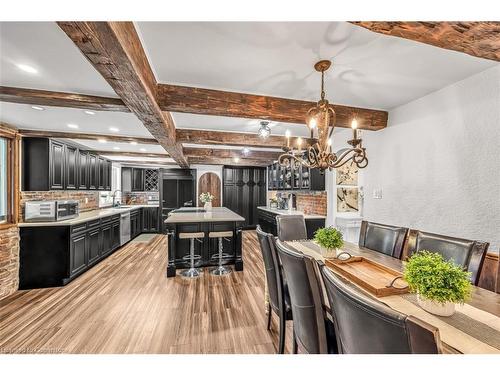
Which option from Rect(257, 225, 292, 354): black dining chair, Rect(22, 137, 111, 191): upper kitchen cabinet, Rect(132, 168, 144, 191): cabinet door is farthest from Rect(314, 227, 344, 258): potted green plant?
Rect(132, 168, 144, 191): cabinet door

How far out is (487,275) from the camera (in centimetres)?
203

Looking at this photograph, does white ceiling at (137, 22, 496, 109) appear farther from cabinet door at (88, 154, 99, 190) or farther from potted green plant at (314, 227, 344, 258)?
cabinet door at (88, 154, 99, 190)

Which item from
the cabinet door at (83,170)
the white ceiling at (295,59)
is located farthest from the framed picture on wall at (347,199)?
the cabinet door at (83,170)

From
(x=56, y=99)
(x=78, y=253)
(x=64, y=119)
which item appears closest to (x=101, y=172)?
(x=78, y=253)

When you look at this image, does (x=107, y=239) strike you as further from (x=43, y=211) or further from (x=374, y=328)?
(x=374, y=328)

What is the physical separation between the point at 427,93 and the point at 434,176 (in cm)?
93

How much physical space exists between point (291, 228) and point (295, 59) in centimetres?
200

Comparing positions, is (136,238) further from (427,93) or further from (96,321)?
(427,93)

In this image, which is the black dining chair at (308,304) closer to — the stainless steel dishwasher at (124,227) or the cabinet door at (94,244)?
the cabinet door at (94,244)

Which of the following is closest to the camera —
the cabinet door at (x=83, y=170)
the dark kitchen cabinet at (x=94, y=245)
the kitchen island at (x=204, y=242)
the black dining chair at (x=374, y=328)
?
the black dining chair at (x=374, y=328)

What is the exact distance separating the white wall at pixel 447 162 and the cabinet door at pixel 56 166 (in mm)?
5032

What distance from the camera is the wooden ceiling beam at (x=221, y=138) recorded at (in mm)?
3736

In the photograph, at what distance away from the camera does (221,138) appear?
3.88 metres

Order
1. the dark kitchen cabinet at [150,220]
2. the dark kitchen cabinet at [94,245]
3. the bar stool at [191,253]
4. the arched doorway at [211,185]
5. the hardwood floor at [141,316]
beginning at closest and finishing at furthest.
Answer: the hardwood floor at [141,316] < the bar stool at [191,253] < the dark kitchen cabinet at [94,245] < the dark kitchen cabinet at [150,220] < the arched doorway at [211,185]
